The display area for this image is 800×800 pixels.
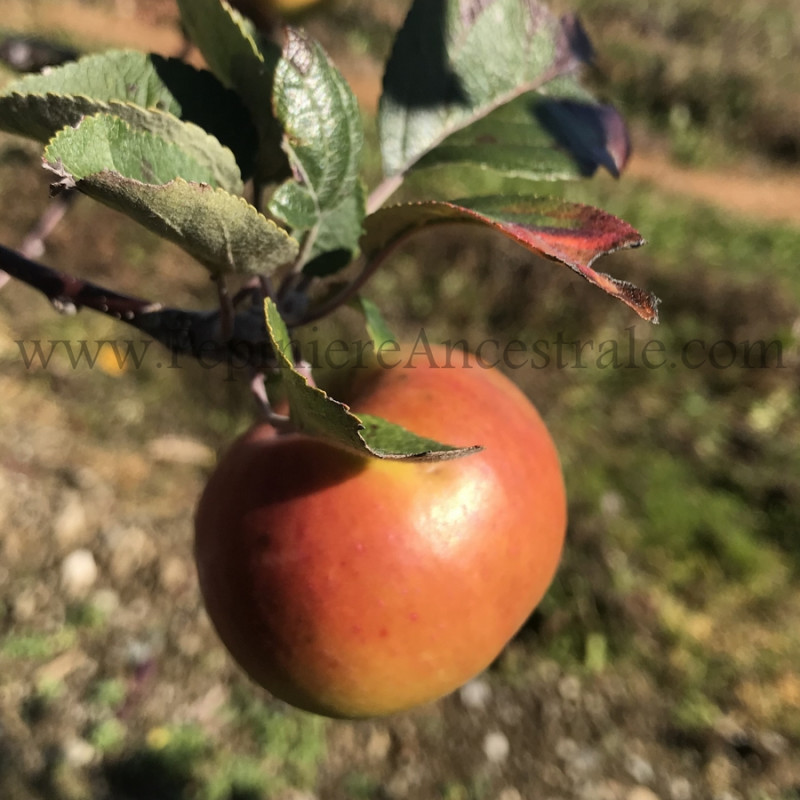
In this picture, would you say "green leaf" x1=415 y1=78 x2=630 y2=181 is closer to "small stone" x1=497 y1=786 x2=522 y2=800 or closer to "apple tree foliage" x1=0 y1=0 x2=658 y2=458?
"apple tree foliage" x1=0 y1=0 x2=658 y2=458

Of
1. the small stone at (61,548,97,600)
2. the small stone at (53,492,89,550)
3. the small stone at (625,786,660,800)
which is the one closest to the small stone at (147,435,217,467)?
the small stone at (53,492,89,550)

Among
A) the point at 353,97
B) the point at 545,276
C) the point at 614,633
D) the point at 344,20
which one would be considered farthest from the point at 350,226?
the point at 344,20

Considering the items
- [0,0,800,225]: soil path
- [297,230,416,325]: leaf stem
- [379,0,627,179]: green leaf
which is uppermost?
[379,0,627,179]: green leaf

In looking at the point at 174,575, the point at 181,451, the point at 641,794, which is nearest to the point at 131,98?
the point at 174,575

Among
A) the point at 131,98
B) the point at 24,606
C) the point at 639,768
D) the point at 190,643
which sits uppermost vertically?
the point at 131,98

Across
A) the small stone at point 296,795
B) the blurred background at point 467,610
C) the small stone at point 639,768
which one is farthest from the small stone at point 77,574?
the small stone at point 639,768

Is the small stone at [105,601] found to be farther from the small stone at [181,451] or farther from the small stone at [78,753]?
the small stone at [181,451]

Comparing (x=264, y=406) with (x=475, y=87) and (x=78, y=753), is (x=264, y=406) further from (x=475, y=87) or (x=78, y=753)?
(x=78, y=753)
